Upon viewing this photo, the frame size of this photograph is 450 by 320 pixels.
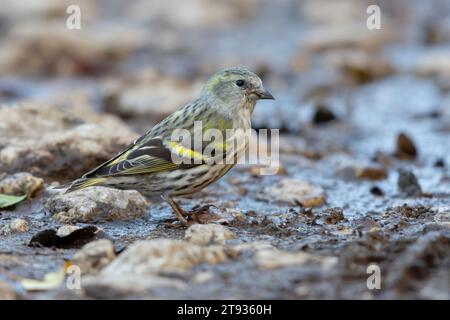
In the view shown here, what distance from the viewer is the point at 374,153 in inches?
360

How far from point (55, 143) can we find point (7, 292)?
321 centimetres

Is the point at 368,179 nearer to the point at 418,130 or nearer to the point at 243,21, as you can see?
the point at 418,130

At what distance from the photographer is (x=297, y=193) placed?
716cm

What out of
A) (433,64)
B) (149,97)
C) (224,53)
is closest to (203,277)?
(149,97)

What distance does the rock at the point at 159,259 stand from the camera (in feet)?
14.3

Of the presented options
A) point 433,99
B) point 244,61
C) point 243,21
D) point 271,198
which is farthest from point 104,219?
point 243,21

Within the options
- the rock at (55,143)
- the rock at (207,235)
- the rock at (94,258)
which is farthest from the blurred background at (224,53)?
the rock at (94,258)

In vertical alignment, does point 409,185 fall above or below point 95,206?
above

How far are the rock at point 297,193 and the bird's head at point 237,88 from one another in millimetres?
875

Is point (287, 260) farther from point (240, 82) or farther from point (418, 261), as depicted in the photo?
point (240, 82)

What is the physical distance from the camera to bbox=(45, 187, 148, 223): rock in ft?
20.2

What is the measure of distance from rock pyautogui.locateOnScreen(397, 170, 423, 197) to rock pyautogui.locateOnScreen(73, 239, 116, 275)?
3448 millimetres

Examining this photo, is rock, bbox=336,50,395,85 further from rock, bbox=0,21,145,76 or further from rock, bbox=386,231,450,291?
rock, bbox=386,231,450,291
